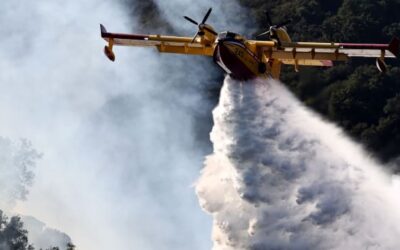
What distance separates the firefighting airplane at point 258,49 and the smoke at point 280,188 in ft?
3.69

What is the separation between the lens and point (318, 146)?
2360 inches

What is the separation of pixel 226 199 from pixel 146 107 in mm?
25303

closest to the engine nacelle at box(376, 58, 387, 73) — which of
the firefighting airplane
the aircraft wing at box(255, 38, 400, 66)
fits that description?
the firefighting airplane

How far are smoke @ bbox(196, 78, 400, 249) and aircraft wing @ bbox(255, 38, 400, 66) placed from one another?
160 cm

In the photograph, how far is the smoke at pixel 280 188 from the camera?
56656 millimetres

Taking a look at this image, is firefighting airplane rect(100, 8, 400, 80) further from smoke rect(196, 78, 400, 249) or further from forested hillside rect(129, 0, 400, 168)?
forested hillside rect(129, 0, 400, 168)

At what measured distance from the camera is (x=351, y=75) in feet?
308

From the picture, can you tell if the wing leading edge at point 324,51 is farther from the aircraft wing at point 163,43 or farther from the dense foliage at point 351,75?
the dense foliage at point 351,75

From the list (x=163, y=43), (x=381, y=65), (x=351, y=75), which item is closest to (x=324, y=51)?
(x=381, y=65)

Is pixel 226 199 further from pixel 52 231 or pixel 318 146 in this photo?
pixel 52 231

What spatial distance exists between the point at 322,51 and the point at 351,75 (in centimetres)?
3385

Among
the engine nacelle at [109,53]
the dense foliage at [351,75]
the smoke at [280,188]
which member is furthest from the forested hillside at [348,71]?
the engine nacelle at [109,53]

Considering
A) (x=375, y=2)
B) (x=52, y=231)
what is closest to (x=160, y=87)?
(x=52, y=231)

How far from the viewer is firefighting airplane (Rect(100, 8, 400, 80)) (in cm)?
5744
